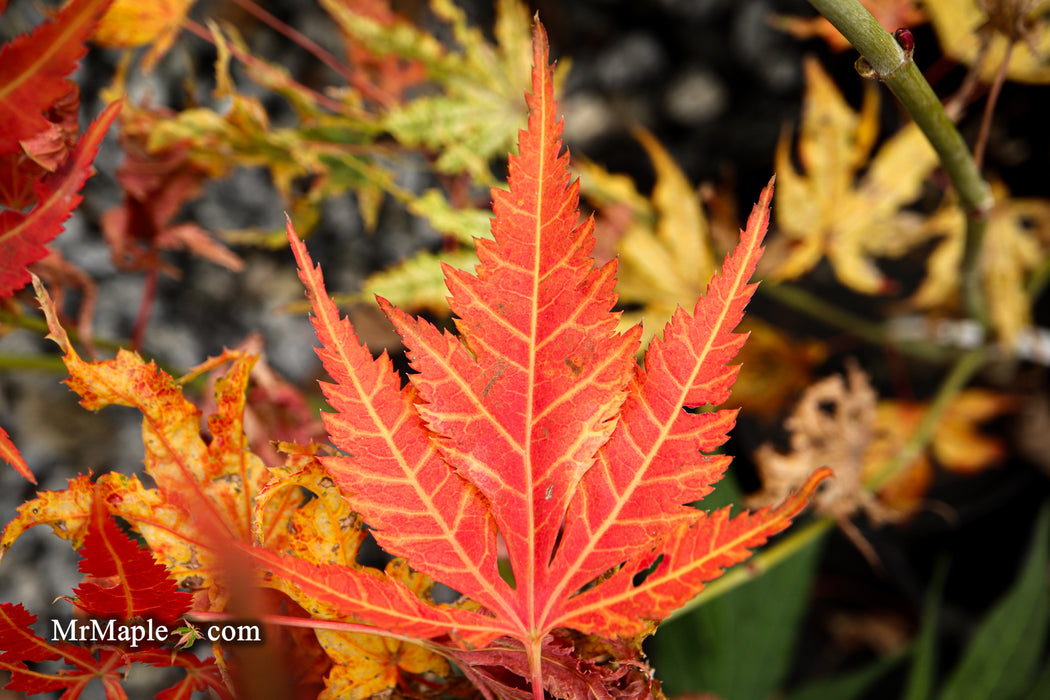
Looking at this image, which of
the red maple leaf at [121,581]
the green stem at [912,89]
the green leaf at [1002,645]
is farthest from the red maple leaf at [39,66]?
the green leaf at [1002,645]

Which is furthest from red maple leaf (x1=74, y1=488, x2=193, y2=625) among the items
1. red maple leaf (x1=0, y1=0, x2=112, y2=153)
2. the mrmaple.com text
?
red maple leaf (x1=0, y1=0, x2=112, y2=153)

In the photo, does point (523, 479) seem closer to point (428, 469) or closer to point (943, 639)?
point (428, 469)

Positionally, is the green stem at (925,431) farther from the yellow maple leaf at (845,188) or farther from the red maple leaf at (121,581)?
the red maple leaf at (121,581)

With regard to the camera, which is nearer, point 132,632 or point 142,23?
point 132,632

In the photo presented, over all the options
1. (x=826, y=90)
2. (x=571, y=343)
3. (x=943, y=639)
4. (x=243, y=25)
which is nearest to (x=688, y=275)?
(x=826, y=90)

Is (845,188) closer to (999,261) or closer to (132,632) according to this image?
(999,261)

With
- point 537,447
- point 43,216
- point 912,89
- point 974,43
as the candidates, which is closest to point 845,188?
point 974,43

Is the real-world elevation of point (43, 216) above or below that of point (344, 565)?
above
